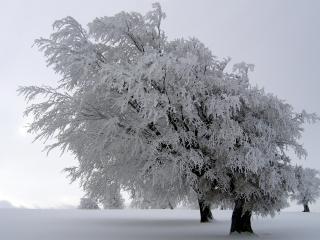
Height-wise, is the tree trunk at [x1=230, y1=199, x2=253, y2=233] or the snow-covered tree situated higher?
the snow-covered tree

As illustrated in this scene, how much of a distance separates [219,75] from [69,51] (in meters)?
6.11

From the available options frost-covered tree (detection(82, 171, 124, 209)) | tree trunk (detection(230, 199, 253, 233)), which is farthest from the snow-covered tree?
tree trunk (detection(230, 199, 253, 233))

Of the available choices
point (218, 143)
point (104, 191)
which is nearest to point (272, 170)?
point (218, 143)

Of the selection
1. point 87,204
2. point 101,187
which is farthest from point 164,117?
point 87,204

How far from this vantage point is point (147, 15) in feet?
60.0

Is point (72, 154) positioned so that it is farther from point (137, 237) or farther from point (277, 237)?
point (277, 237)

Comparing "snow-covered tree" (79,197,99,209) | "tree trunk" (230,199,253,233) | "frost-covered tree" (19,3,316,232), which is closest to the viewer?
"frost-covered tree" (19,3,316,232)

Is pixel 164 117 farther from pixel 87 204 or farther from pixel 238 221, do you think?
pixel 87 204

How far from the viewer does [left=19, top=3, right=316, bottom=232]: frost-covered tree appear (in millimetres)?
15633

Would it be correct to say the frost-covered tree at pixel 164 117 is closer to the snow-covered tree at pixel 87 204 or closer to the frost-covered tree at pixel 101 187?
the frost-covered tree at pixel 101 187

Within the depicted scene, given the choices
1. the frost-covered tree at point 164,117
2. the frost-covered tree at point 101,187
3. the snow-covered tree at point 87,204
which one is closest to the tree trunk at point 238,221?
the frost-covered tree at point 164,117

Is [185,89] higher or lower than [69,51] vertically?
lower

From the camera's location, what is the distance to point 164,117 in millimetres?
17188

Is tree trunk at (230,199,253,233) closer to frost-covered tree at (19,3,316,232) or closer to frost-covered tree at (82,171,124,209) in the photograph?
frost-covered tree at (19,3,316,232)
